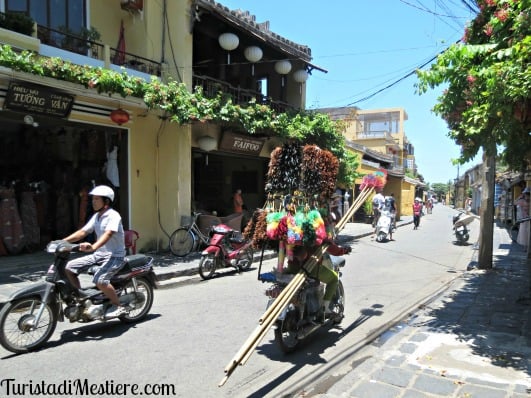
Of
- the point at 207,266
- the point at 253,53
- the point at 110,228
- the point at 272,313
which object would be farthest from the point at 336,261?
the point at 253,53

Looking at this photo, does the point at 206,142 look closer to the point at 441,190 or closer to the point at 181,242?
the point at 181,242

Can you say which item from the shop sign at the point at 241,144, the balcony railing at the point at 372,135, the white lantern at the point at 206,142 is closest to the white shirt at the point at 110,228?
the white lantern at the point at 206,142

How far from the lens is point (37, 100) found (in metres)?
8.70

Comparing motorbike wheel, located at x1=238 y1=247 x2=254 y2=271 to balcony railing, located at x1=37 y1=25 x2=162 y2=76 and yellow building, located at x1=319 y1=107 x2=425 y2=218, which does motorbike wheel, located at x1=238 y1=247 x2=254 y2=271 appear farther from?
balcony railing, located at x1=37 y1=25 x2=162 y2=76

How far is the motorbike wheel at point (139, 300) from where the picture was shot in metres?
5.92

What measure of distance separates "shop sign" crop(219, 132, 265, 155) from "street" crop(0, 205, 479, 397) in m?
6.14

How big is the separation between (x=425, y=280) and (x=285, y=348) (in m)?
5.68

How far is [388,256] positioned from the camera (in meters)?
13.0

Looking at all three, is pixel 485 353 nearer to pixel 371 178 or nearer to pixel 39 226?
pixel 371 178

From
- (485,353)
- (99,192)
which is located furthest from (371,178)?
(99,192)

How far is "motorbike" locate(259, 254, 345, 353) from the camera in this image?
15.4 ft

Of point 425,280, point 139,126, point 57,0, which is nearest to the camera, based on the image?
point 425,280

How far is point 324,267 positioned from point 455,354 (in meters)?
1.75

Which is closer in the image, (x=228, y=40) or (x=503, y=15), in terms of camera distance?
(x=503, y=15)
